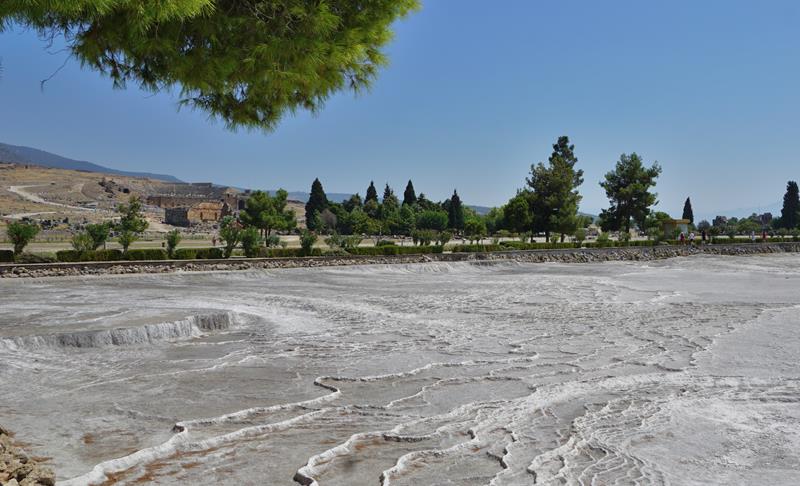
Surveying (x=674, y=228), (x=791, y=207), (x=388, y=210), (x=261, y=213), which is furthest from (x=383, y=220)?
(x=791, y=207)

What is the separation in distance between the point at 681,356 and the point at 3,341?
35.7ft

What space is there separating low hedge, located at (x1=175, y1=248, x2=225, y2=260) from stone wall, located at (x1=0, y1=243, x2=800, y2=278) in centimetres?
104

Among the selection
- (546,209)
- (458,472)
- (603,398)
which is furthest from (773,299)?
(546,209)

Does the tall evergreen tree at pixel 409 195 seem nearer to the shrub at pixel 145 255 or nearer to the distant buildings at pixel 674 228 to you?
the distant buildings at pixel 674 228

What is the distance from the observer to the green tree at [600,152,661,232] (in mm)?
54688

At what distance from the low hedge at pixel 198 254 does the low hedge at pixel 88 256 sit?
7.25 feet

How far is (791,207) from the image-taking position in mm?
73875

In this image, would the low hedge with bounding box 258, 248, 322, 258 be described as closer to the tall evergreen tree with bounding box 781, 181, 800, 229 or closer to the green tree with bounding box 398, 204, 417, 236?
the green tree with bounding box 398, 204, 417, 236

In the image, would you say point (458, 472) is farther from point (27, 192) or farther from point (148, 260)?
point (27, 192)

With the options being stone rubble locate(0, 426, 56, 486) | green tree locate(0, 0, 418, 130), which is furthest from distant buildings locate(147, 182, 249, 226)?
stone rubble locate(0, 426, 56, 486)

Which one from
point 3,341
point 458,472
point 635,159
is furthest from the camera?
point 635,159

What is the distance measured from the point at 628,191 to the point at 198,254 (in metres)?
38.1

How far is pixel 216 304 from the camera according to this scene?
54.2 feet

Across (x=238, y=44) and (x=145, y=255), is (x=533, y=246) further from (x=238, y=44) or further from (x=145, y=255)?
(x=238, y=44)
